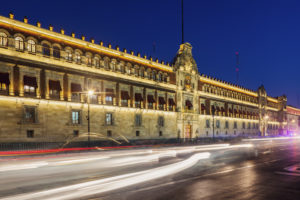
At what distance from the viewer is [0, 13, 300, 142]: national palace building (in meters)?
26.0

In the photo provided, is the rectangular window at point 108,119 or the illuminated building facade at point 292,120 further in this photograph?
the illuminated building facade at point 292,120

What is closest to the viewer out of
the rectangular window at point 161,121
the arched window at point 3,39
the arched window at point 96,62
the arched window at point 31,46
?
the arched window at point 3,39

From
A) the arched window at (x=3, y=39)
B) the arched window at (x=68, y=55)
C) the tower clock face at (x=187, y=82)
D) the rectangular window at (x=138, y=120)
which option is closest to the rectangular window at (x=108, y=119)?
the rectangular window at (x=138, y=120)

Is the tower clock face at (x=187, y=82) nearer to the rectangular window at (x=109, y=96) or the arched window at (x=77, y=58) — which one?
the rectangular window at (x=109, y=96)

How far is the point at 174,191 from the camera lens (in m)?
8.83

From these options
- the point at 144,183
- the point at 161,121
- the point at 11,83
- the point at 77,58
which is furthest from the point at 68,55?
the point at 144,183

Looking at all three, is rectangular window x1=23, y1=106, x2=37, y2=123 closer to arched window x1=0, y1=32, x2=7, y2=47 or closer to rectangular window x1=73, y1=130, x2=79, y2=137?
rectangular window x1=73, y1=130, x2=79, y2=137

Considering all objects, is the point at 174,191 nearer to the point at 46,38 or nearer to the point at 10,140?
the point at 10,140

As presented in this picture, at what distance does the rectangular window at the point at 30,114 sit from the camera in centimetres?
2651

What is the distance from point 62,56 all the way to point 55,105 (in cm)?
630

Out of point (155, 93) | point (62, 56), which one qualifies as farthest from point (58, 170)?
point (155, 93)

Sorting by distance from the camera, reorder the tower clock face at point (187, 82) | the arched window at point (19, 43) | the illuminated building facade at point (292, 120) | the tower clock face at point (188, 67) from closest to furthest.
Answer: the arched window at point (19, 43)
the tower clock face at point (187, 82)
the tower clock face at point (188, 67)
the illuminated building facade at point (292, 120)

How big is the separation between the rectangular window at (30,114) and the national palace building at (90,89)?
11cm

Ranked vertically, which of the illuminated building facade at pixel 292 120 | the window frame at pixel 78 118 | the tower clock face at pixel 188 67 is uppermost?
the tower clock face at pixel 188 67
